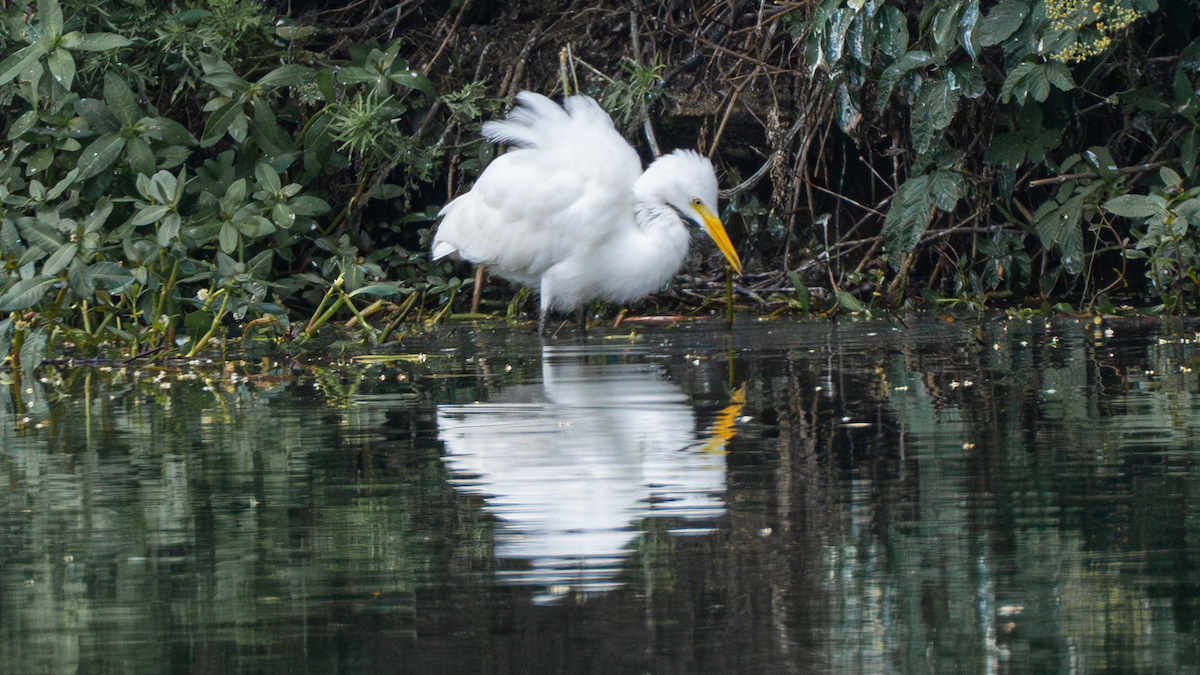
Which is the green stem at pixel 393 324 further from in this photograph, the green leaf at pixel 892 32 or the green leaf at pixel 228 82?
the green leaf at pixel 892 32

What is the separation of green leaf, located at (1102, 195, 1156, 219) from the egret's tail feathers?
201 centimetres

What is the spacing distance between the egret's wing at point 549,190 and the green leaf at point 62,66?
1638mm

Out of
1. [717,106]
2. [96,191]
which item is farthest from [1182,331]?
[96,191]

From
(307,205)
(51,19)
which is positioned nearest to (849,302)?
(307,205)

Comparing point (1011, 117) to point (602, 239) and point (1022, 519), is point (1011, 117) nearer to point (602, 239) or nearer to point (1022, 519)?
point (602, 239)

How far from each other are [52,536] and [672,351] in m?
2.69

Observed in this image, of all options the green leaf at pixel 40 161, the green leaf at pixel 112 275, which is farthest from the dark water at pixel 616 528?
the green leaf at pixel 40 161

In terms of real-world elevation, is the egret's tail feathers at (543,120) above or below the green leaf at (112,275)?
above

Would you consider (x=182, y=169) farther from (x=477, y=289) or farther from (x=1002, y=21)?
(x=1002, y=21)

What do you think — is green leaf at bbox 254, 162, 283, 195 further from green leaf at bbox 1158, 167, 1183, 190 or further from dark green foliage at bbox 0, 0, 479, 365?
green leaf at bbox 1158, 167, 1183, 190

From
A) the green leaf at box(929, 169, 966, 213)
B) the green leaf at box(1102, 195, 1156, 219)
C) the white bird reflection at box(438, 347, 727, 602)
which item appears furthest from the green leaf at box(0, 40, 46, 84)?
the green leaf at box(1102, 195, 1156, 219)

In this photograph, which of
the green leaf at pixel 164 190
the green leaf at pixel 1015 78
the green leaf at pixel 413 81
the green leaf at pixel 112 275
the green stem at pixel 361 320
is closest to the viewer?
the green leaf at pixel 112 275

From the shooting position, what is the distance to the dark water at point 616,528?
129 cm

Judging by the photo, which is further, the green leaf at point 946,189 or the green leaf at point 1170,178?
the green leaf at point 946,189
